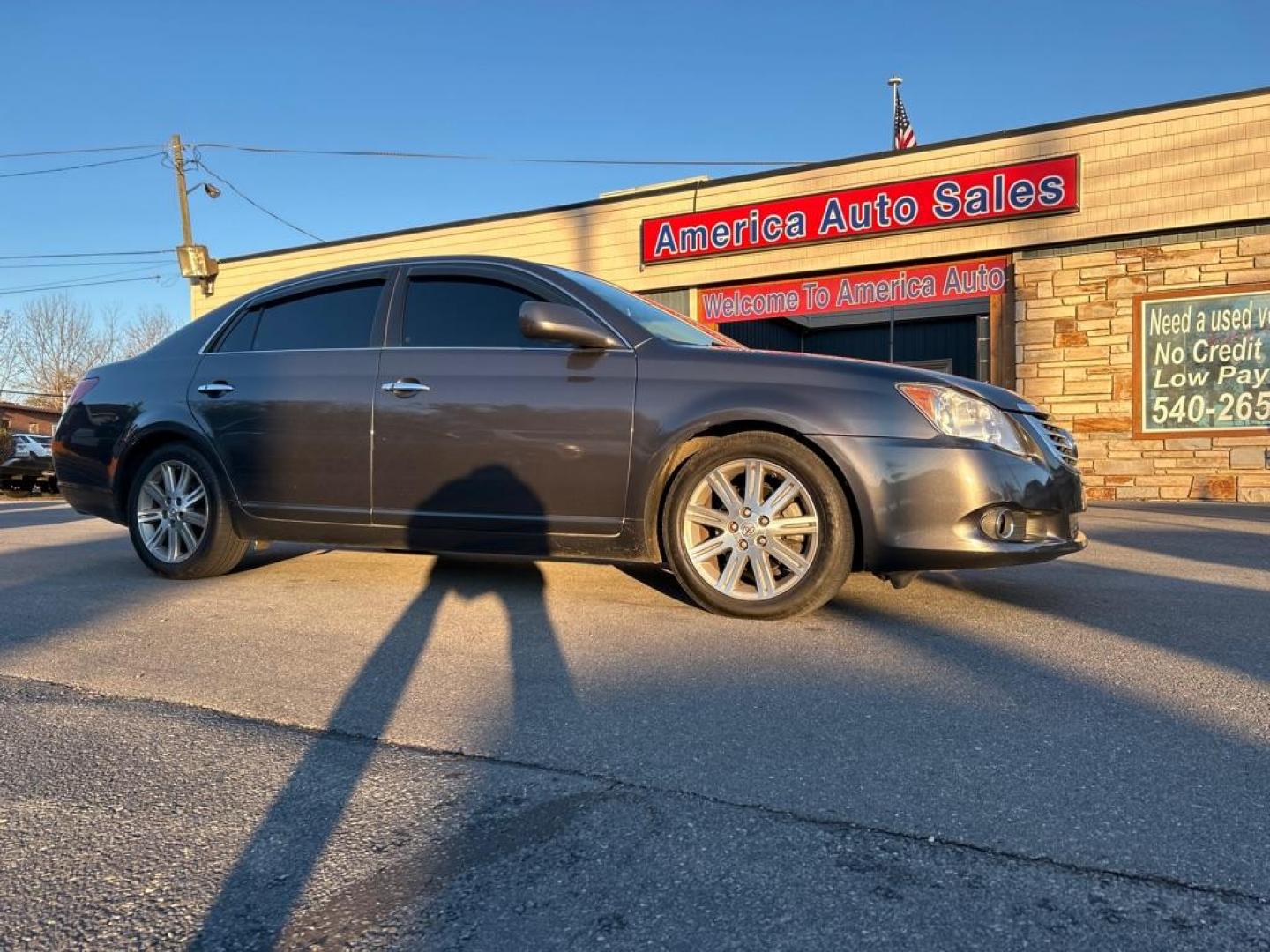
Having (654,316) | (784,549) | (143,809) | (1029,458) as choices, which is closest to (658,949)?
(143,809)

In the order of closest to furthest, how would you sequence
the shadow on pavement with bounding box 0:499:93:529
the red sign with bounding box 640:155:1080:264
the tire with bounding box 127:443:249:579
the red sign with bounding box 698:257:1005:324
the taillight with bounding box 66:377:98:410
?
the tire with bounding box 127:443:249:579 < the taillight with bounding box 66:377:98:410 < the shadow on pavement with bounding box 0:499:93:529 < the red sign with bounding box 640:155:1080:264 < the red sign with bounding box 698:257:1005:324

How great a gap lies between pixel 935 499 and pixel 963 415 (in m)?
0.40

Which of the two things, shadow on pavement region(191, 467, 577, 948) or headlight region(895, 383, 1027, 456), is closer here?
shadow on pavement region(191, 467, 577, 948)

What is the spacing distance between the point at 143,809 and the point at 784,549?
2.58m

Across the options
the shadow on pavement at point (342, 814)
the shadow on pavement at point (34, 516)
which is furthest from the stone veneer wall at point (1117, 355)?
the shadow on pavement at point (34, 516)

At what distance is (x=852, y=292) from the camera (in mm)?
13148

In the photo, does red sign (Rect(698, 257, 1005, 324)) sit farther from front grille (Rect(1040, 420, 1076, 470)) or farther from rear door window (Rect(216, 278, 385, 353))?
rear door window (Rect(216, 278, 385, 353))

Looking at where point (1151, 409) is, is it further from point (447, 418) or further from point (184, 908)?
point (184, 908)

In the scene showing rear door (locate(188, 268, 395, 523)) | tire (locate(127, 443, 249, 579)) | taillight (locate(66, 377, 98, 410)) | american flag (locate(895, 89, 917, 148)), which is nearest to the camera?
rear door (locate(188, 268, 395, 523))

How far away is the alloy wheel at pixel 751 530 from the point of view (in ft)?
13.0

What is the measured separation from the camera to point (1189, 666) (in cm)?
325

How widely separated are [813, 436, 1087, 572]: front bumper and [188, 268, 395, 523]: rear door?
2.43 m

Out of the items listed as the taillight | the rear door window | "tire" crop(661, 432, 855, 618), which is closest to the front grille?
"tire" crop(661, 432, 855, 618)

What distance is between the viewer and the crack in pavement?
1.79 meters
